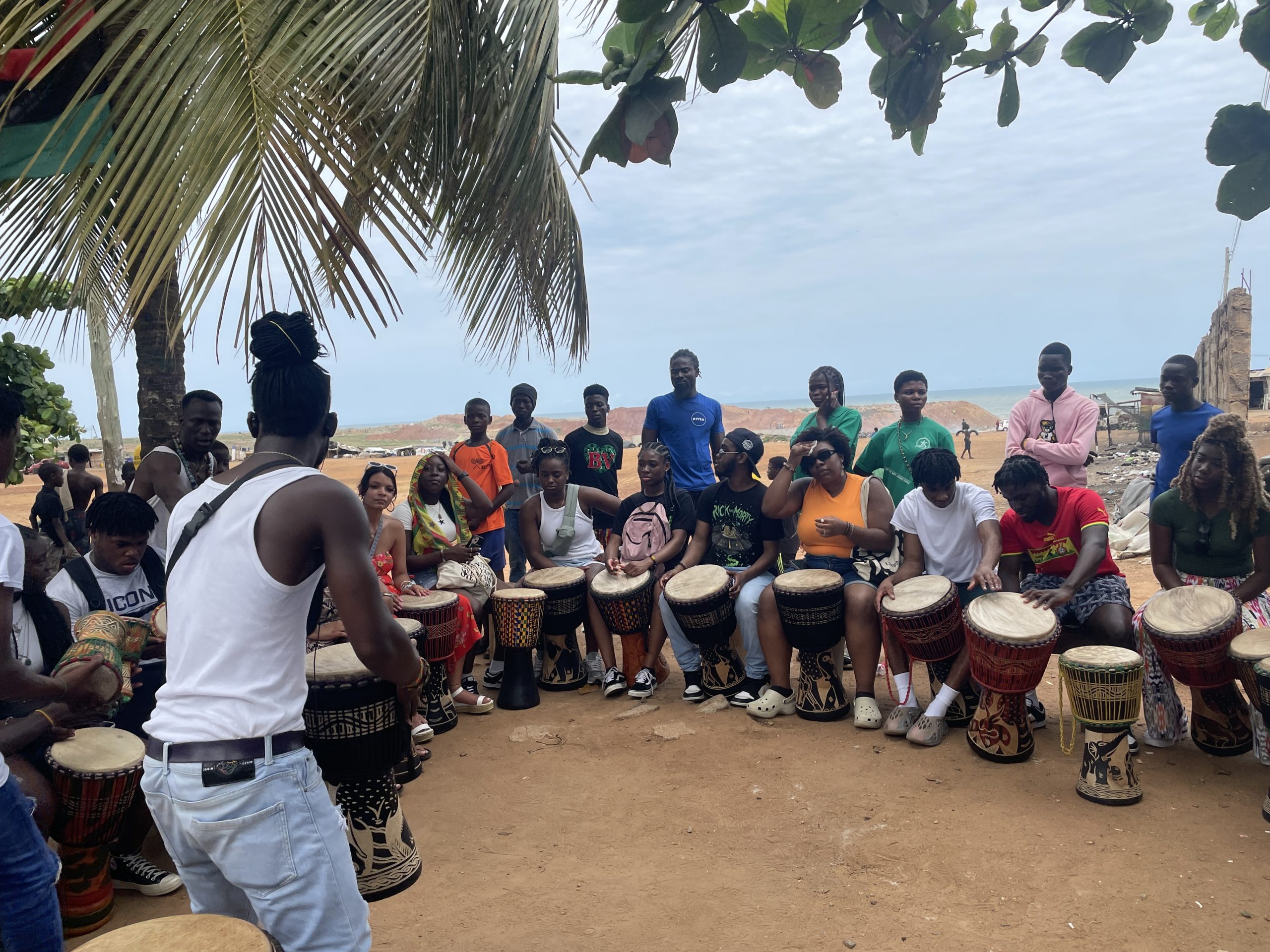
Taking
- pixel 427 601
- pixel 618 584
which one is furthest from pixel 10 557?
pixel 618 584

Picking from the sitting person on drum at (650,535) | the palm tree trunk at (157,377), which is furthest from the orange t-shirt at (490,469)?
the palm tree trunk at (157,377)

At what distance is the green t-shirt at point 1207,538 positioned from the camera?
4266mm

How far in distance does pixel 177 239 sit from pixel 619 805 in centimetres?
297

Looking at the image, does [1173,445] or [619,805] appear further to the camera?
[1173,445]

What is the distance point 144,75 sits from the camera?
9.50 feet

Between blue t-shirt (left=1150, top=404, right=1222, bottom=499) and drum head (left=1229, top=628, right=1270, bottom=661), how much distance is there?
1.61m

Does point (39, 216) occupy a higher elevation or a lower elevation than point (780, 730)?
higher

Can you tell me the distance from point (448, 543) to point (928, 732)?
10.1ft

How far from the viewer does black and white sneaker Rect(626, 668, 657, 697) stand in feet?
18.4

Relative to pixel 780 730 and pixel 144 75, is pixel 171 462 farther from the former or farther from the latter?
pixel 780 730

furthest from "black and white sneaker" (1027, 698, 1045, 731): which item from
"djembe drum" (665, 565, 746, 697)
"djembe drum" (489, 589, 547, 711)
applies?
"djembe drum" (489, 589, 547, 711)

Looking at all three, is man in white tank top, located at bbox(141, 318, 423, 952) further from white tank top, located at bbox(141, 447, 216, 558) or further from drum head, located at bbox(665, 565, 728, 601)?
drum head, located at bbox(665, 565, 728, 601)

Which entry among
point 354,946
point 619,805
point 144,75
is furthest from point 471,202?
point 354,946

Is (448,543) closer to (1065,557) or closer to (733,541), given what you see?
(733,541)
